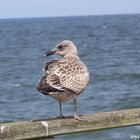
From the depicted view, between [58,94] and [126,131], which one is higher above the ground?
[58,94]

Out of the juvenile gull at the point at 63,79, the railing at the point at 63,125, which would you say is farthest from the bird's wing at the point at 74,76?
the railing at the point at 63,125

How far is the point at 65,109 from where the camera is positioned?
16.9m

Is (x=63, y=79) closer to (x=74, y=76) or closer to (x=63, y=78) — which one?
(x=63, y=78)

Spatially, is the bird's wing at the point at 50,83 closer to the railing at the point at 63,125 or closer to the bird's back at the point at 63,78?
the bird's back at the point at 63,78

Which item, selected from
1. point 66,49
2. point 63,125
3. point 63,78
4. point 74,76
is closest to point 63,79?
point 63,78

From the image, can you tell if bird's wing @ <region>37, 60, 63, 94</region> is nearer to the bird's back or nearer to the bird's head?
the bird's back

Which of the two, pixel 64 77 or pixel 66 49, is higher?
pixel 66 49

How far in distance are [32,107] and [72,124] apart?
14.3 m

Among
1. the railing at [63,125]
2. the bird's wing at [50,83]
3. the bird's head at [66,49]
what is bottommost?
the railing at [63,125]

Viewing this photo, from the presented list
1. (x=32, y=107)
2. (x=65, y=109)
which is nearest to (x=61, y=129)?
(x=65, y=109)

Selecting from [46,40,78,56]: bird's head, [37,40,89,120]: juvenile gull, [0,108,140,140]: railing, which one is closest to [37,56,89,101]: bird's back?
[37,40,89,120]: juvenile gull

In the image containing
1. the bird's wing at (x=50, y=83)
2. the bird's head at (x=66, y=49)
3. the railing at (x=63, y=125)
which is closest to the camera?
the railing at (x=63, y=125)

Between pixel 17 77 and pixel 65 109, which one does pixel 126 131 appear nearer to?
pixel 65 109

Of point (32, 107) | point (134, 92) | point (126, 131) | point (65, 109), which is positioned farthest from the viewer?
point (134, 92)
